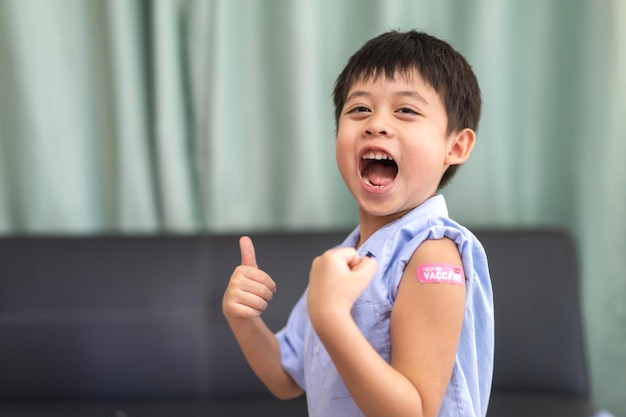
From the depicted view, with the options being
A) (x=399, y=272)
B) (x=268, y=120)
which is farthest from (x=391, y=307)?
(x=268, y=120)

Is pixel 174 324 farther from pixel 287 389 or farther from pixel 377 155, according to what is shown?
pixel 377 155

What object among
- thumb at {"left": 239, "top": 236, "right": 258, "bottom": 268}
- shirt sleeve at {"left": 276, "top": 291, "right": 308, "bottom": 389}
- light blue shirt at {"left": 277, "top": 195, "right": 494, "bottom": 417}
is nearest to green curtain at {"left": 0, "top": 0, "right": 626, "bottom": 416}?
shirt sleeve at {"left": 276, "top": 291, "right": 308, "bottom": 389}

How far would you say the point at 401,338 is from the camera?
2.49 ft

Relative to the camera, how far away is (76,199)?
187 cm

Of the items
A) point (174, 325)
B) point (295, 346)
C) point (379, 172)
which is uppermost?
point (379, 172)

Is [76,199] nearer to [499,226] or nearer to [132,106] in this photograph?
[132,106]

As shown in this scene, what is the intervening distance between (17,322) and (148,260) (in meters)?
0.33

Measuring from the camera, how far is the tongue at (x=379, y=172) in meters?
0.89

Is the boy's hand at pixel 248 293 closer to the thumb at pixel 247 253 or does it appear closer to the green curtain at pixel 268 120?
the thumb at pixel 247 253

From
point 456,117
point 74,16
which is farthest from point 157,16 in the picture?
point 456,117

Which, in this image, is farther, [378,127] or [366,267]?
[378,127]

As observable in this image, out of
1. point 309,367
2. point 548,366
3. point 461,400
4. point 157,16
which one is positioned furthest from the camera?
point 157,16

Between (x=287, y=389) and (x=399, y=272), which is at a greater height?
(x=399, y=272)

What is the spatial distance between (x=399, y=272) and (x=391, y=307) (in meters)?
0.04
